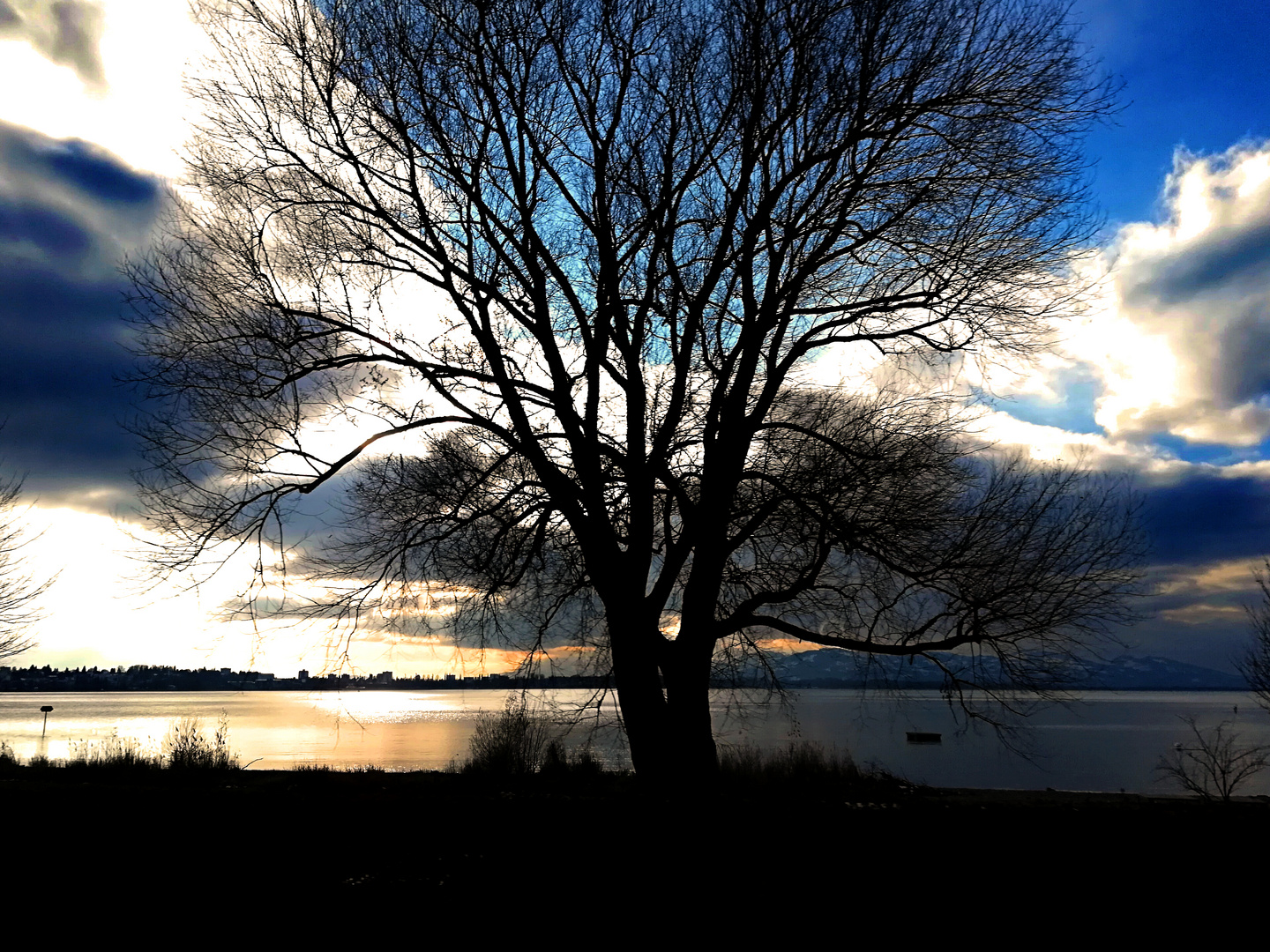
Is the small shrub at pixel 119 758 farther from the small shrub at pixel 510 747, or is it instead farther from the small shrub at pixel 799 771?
the small shrub at pixel 799 771

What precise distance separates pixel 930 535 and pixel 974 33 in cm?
553

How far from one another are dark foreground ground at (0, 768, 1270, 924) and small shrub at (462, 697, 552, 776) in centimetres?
746

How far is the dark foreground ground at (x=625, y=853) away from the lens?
6.16 m

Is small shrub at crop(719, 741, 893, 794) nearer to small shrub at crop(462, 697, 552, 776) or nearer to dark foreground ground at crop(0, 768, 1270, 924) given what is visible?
small shrub at crop(462, 697, 552, 776)

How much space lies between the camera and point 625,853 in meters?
6.98

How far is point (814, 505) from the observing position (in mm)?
10359

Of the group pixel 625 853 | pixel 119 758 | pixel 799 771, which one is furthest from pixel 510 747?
pixel 625 853

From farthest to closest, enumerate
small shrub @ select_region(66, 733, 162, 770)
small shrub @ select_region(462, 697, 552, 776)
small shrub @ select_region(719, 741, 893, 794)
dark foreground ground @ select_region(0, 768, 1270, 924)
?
1. small shrub @ select_region(462, 697, 552, 776)
2. small shrub @ select_region(66, 733, 162, 770)
3. small shrub @ select_region(719, 741, 893, 794)
4. dark foreground ground @ select_region(0, 768, 1270, 924)

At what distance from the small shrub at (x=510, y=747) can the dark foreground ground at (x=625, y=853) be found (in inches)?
294

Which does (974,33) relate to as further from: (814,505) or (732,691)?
(732,691)

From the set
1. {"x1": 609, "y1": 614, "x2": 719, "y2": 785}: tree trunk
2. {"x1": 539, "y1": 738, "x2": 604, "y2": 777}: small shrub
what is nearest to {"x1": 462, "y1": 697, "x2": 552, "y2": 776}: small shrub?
{"x1": 539, "y1": 738, "x2": 604, "y2": 777}: small shrub

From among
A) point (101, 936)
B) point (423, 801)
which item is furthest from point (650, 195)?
point (101, 936)

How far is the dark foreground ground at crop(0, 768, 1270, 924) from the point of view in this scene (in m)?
6.16

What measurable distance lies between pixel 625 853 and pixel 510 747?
36.2ft
